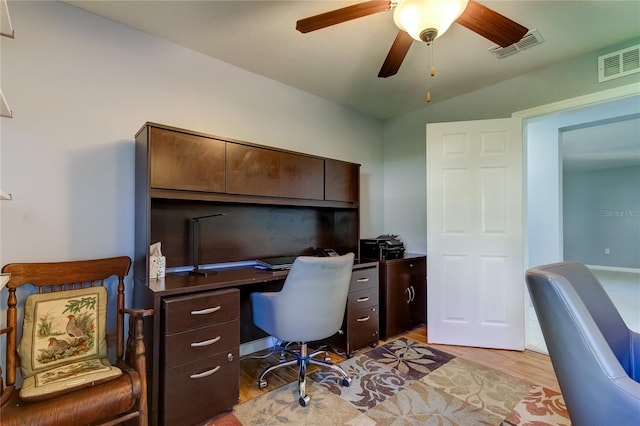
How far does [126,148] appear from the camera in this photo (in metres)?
2.00

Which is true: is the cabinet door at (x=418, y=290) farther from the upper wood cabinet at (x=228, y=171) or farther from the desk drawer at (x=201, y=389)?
the desk drawer at (x=201, y=389)

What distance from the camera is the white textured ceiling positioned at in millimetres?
1849

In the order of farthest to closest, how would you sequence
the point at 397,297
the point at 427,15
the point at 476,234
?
the point at 397,297
the point at 476,234
the point at 427,15

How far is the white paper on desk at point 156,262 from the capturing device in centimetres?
183

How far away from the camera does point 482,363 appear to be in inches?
93.0

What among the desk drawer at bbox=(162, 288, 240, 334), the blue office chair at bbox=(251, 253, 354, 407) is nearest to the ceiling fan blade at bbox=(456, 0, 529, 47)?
the blue office chair at bbox=(251, 253, 354, 407)

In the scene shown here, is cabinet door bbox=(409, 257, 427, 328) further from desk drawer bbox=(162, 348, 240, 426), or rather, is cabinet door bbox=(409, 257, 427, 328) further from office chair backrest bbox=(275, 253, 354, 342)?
desk drawer bbox=(162, 348, 240, 426)

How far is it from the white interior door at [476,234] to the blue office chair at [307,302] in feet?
4.24

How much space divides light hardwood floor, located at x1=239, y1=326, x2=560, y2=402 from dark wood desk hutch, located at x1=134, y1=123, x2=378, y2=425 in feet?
0.81

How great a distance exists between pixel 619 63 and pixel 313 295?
2913mm

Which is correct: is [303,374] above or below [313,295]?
below

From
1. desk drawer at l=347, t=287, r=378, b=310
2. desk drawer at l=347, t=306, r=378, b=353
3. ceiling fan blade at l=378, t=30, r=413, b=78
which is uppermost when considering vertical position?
ceiling fan blade at l=378, t=30, r=413, b=78

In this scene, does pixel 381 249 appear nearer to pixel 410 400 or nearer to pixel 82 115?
pixel 410 400

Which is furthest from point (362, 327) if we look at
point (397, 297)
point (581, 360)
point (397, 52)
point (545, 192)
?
point (545, 192)
